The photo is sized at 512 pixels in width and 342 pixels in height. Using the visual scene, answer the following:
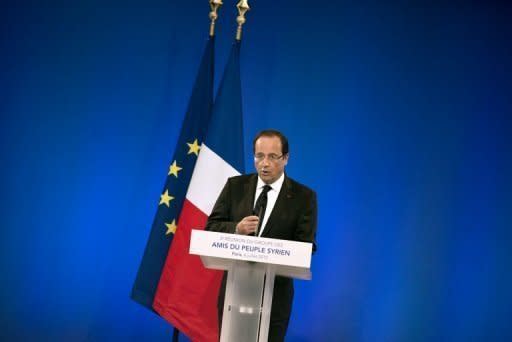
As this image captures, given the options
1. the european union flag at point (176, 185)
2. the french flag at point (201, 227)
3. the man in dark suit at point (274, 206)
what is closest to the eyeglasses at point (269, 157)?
the man in dark suit at point (274, 206)

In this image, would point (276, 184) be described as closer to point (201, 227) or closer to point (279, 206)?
point (279, 206)

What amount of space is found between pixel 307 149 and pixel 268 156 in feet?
5.22

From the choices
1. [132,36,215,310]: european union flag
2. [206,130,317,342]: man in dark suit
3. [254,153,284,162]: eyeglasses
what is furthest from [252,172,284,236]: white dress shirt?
[132,36,215,310]: european union flag

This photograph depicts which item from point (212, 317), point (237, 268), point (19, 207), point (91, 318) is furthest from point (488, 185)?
point (19, 207)

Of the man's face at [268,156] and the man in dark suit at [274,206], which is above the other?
the man's face at [268,156]

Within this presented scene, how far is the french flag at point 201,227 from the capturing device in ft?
11.6

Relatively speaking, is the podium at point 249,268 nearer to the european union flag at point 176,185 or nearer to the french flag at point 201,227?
the french flag at point 201,227

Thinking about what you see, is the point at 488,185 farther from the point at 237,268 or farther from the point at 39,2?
the point at 39,2

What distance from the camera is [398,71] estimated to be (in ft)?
14.0

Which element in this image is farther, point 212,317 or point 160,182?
point 160,182

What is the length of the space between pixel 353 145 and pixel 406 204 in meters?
0.52

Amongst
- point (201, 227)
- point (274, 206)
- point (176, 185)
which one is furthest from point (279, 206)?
point (176, 185)

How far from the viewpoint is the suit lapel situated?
273cm

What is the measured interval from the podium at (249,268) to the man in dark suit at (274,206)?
1.38ft
